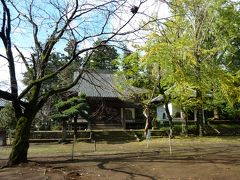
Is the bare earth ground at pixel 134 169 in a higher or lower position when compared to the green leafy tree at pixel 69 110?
lower

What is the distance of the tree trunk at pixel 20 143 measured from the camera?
14.0m

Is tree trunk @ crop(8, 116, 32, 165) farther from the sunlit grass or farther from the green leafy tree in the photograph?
the green leafy tree

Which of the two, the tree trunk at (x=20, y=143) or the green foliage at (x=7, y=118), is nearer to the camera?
the tree trunk at (x=20, y=143)

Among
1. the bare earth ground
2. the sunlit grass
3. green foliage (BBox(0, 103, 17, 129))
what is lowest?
the bare earth ground

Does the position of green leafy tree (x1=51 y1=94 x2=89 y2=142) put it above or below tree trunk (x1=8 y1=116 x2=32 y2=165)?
above

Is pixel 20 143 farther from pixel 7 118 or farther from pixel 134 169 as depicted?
pixel 7 118

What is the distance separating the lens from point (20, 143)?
14219 mm

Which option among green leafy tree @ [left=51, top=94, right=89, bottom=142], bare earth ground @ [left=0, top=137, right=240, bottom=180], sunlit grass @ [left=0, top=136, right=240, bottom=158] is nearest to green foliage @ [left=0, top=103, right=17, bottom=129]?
green leafy tree @ [left=51, top=94, right=89, bottom=142]

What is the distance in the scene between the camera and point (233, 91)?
1043 inches

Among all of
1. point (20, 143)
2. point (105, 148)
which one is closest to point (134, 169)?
point (20, 143)

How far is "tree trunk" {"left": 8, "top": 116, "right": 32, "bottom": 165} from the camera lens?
13992 mm

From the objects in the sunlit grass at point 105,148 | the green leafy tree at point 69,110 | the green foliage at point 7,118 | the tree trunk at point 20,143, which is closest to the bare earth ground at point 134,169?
the tree trunk at point 20,143

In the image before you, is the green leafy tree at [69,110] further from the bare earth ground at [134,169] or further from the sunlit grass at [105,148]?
the bare earth ground at [134,169]

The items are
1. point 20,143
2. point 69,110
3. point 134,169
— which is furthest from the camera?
point 69,110
